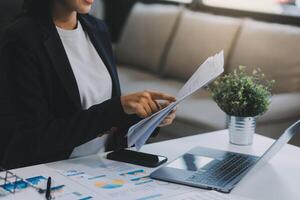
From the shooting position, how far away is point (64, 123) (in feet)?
4.67

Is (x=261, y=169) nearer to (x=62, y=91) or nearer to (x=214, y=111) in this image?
(x=62, y=91)

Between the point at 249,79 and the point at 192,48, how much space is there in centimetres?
194

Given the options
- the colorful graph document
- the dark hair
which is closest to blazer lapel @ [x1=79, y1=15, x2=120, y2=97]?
the dark hair

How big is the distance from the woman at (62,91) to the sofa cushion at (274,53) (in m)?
1.51

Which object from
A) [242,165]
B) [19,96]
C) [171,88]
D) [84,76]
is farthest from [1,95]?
[171,88]

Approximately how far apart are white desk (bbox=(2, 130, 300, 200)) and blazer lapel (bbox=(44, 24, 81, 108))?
269mm

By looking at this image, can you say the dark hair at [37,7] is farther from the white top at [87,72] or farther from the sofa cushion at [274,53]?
the sofa cushion at [274,53]

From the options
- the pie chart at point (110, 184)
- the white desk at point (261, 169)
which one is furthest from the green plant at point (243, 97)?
the pie chart at point (110, 184)

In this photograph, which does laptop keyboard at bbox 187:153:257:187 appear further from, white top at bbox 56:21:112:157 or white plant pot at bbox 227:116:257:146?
white top at bbox 56:21:112:157

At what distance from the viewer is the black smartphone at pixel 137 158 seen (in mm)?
1408

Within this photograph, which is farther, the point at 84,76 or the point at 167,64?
the point at 167,64

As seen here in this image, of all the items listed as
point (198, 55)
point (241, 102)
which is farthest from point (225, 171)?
point (198, 55)

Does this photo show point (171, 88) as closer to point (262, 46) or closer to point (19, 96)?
point (262, 46)

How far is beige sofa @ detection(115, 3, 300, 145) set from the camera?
9.17 feet
